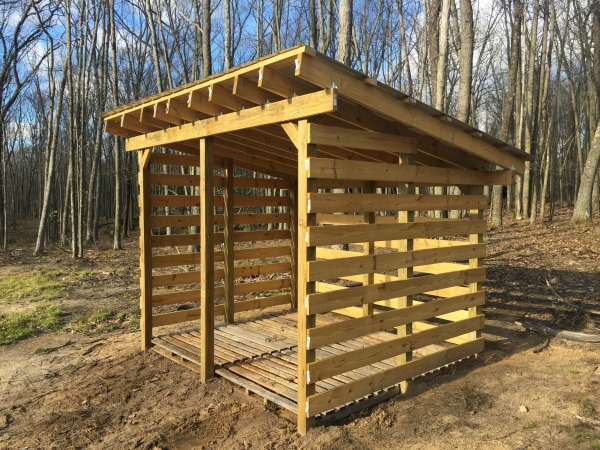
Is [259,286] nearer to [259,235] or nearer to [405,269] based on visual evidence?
[259,235]

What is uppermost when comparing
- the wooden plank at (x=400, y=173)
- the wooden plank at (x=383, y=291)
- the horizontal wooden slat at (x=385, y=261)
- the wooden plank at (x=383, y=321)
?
the wooden plank at (x=400, y=173)

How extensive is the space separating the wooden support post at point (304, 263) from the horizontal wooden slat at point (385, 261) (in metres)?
0.09

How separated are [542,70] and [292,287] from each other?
15694 millimetres

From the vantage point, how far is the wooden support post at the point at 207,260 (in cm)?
473

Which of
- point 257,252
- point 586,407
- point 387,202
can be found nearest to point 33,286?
point 257,252

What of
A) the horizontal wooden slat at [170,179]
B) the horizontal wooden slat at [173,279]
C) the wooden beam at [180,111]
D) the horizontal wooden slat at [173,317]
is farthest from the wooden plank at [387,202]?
the horizontal wooden slat at [173,317]

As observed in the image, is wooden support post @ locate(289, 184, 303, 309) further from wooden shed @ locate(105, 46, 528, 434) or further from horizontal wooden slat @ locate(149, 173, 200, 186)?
horizontal wooden slat @ locate(149, 173, 200, 186)

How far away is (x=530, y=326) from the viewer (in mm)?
5973

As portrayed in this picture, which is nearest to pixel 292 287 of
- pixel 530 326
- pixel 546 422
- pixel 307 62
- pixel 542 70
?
pixel 530 326

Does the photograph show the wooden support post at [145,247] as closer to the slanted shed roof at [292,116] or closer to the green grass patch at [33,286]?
the slanted shed roof at [292,116]

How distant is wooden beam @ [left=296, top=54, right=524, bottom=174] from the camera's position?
3.11m

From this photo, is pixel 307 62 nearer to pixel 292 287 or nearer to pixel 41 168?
pixel 292 287

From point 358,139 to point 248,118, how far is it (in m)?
1.02

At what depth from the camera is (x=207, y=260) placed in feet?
16.0
